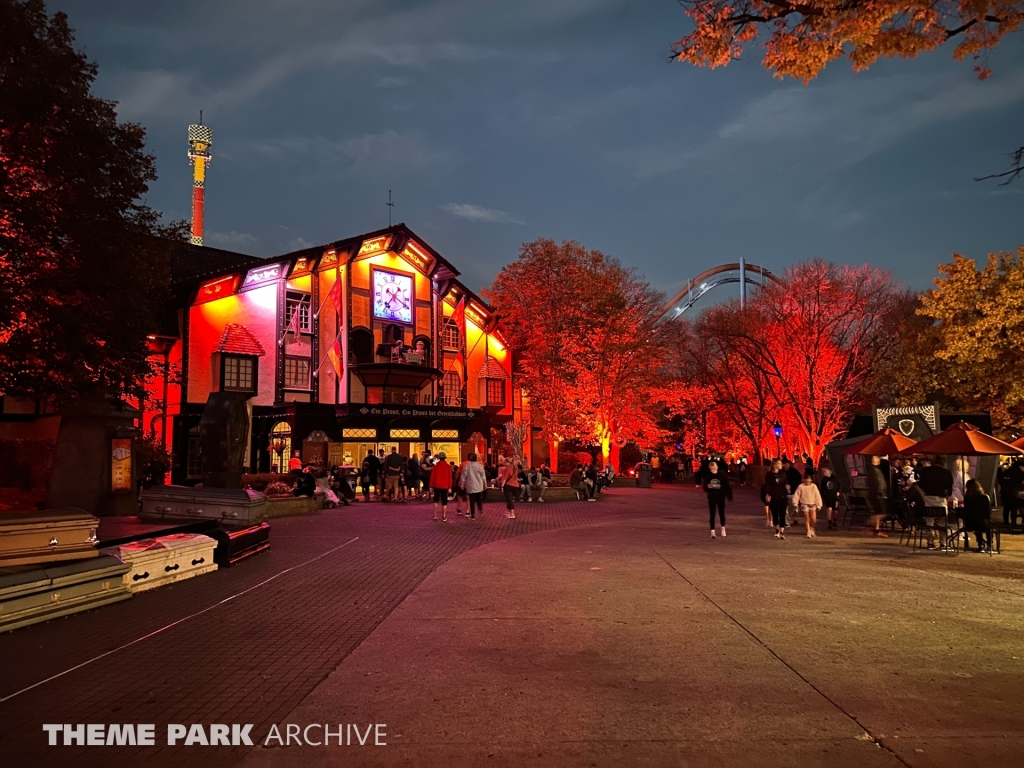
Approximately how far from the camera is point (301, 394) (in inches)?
1267

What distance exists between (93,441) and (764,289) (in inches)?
1132

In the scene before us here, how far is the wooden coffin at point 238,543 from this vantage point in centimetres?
1039

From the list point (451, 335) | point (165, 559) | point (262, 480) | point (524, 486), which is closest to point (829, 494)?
point (524, 486)

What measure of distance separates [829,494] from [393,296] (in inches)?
971

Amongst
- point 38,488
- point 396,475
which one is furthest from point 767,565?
point 38,488

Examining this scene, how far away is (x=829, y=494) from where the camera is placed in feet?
53.9

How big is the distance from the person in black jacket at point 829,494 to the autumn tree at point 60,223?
1554 centimetres

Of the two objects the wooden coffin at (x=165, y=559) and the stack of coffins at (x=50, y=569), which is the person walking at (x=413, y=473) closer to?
the wooden coffin at (x=165, y=559)

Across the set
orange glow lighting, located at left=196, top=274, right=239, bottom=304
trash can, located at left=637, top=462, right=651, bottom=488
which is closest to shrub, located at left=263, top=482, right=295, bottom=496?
orange glow lighting, located at left=196, top=274, right=239, bottom=304

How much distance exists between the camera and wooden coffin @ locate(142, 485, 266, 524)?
12.0 meters

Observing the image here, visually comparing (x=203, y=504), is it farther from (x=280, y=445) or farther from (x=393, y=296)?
(x=393, y=296)

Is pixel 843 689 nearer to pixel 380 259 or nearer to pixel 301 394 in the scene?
pixel 301 394

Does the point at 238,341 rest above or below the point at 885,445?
above

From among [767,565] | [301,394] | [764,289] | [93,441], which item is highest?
[764,289]
